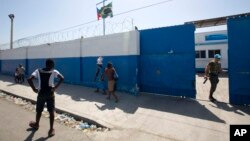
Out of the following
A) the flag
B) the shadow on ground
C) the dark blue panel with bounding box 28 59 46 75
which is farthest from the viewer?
the dark blue panel with bounding box 28 59 46 75

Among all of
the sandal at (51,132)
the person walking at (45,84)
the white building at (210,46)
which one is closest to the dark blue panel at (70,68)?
the person walking at (45,84)

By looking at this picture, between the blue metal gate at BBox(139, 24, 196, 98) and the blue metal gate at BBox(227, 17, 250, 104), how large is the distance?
134 centimetres

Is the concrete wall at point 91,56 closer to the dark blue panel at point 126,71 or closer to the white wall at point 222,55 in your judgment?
the dark blue panel at point 126,71

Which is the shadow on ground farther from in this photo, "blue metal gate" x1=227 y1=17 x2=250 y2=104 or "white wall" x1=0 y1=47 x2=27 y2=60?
"white wall" x1=0 y1=47 x2=27 y2=60

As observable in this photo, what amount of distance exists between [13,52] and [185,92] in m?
19.6

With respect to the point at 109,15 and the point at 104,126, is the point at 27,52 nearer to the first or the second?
the point at 109,15

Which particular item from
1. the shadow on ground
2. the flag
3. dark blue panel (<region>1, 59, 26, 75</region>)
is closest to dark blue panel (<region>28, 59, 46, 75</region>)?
dark blue panel (<region>1, 59, 26, 75</region>)

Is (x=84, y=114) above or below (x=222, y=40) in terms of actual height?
below

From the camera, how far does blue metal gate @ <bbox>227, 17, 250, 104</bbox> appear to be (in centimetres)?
648

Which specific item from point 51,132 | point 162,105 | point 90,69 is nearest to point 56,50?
point 90,69

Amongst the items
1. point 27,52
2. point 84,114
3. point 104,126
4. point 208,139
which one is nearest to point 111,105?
point 84,114

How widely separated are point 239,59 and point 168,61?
2549mm

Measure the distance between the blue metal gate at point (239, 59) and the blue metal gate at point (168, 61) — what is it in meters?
1.34

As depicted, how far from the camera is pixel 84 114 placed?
6242 millimetres
